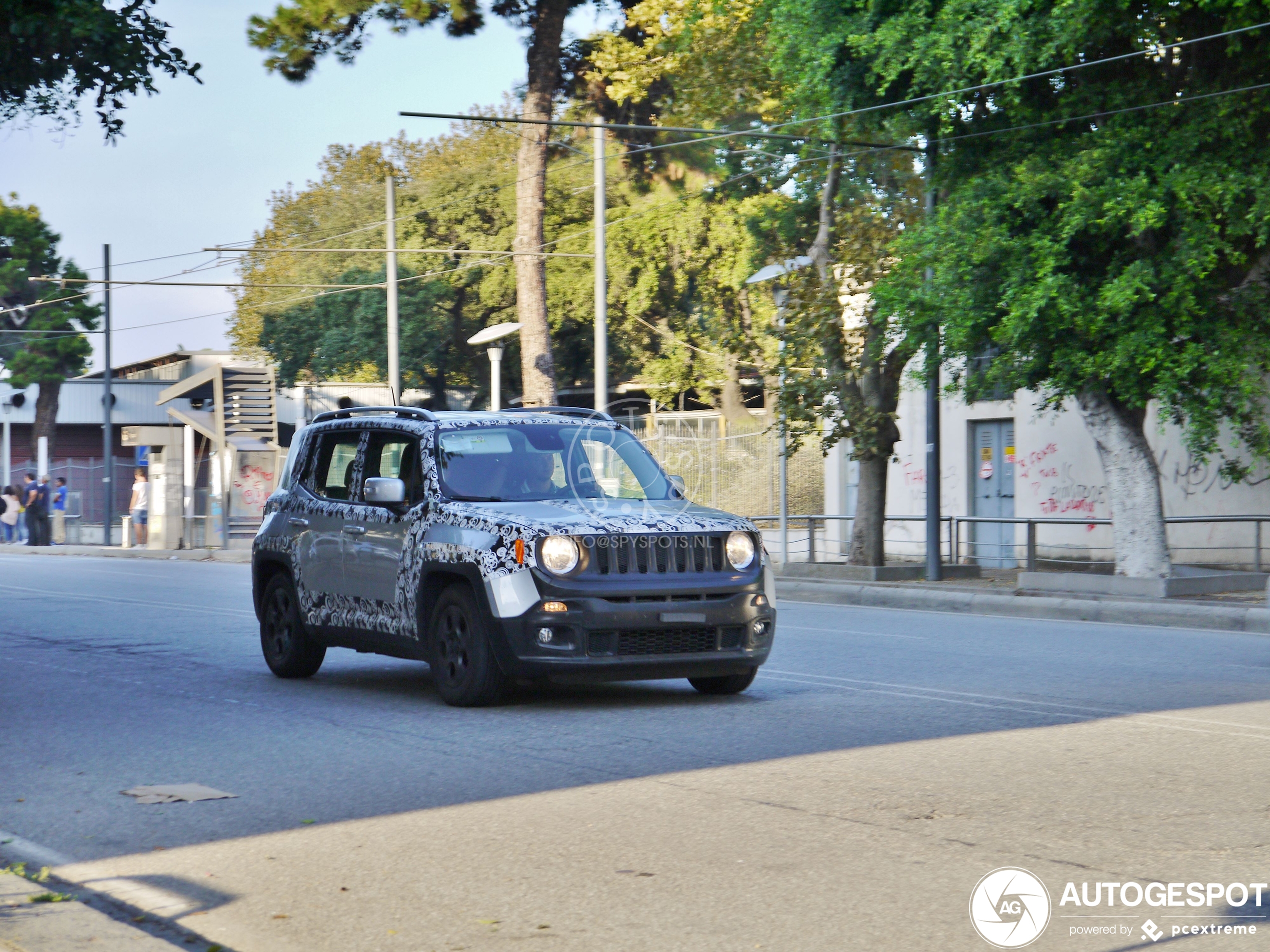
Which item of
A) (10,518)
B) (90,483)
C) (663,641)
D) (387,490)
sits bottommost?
(663,641)

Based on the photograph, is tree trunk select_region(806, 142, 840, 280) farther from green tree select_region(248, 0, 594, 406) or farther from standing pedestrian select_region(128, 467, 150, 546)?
standing pedestrian select_region(128, 467, 150, 546)

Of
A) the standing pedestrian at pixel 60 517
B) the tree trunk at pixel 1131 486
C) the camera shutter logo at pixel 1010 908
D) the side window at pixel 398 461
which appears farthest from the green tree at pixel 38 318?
the camera shutter logo at pixel 1010 908

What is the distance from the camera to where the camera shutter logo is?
16.4 ft

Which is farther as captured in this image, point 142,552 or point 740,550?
point 142,552

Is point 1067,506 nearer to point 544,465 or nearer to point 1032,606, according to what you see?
point 1032,606

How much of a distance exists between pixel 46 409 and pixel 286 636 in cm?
4985

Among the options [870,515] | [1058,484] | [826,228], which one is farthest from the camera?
[1058,484]

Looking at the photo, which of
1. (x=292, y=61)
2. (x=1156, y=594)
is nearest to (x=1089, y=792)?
(x=1156, y=594)

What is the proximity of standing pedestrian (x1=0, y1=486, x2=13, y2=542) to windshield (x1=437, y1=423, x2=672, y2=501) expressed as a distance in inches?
1541

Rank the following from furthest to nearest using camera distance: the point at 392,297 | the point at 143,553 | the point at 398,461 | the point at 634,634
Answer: the point at 143,553 → the point at 392,297 → the point at 398,461 → the point at 634,634

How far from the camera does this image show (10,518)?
47438 millimetres

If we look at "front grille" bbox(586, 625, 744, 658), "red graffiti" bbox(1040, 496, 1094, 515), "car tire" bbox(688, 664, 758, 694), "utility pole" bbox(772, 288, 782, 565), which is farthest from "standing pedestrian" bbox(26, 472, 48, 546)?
"front grille" bbox(586, 625, 744, 658)

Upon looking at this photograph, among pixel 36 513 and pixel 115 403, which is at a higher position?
pixel 115 403

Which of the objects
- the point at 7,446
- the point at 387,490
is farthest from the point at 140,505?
the point at 387,490
